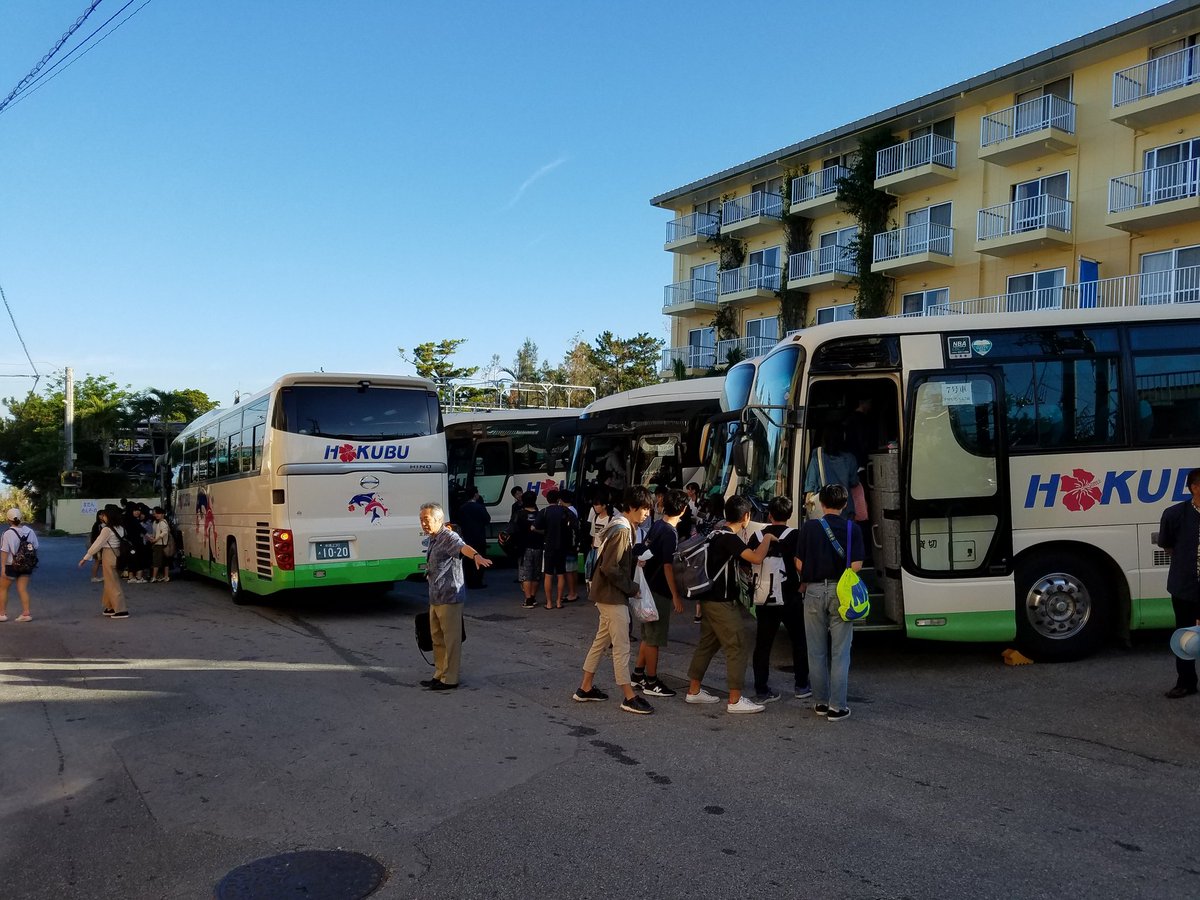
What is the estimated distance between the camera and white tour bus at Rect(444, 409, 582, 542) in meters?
22.7

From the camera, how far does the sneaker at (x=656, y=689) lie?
27.5 feet

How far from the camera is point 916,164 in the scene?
3381 cm

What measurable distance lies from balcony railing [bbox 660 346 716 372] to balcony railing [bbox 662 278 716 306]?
85.5 inches

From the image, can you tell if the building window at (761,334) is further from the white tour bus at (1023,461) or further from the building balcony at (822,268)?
the white tour bus at (1023,461)

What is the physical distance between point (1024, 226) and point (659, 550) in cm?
2714

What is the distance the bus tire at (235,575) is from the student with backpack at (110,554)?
1.74 metres

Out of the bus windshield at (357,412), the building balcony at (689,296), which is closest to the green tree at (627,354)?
the building balcony at (689,296)

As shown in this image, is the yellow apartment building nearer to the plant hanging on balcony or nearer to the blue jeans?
the plant hanging on balcony

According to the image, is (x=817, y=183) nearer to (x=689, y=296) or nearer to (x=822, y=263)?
(x=822, y=263)

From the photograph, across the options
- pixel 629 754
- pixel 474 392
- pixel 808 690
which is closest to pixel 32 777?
pixel 629 754

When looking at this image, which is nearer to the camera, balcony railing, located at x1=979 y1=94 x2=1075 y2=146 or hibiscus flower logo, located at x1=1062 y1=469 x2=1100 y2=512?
hibiscus flower logo, located at x1=1062 y1=469 x2=1100 y2=512

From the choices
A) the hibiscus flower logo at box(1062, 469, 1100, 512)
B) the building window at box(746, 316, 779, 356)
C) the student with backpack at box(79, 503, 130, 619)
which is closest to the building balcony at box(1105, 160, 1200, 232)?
the building window at box(746, 316, 779, 356)

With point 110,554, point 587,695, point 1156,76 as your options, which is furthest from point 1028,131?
point 110,554

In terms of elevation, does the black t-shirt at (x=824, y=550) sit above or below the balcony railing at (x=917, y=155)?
below
